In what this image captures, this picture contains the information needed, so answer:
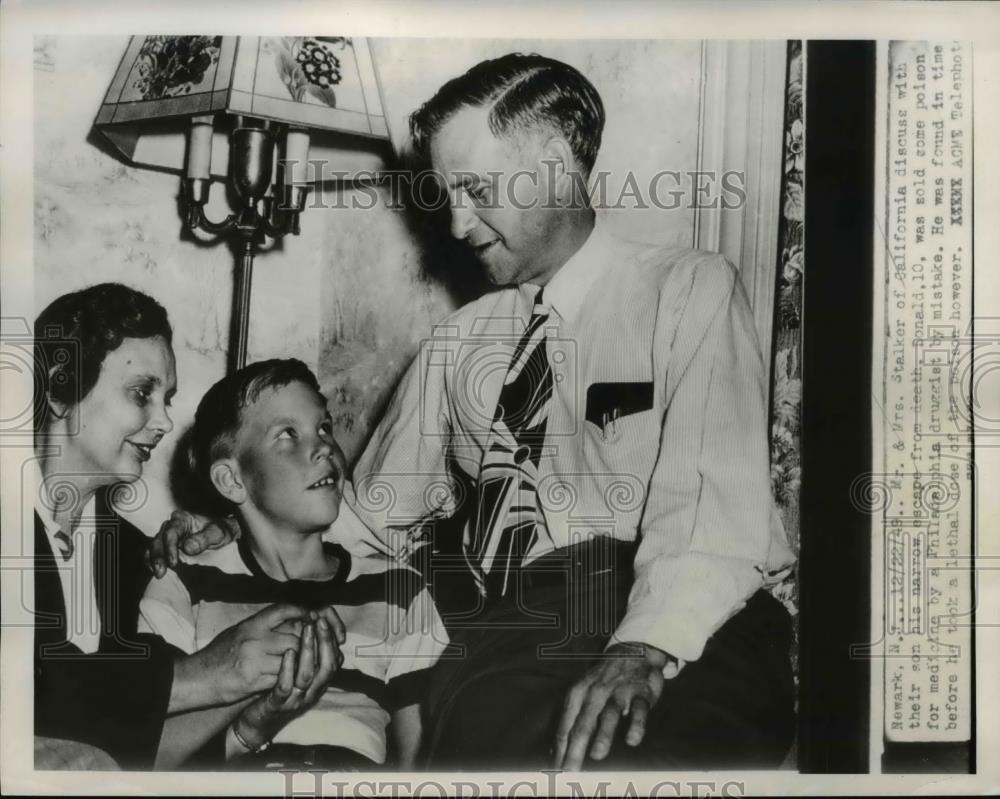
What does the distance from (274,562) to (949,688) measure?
1.14 m

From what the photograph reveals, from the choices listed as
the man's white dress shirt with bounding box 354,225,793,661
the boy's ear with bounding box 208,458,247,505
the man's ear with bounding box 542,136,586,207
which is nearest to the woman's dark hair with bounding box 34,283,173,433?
the boy's ear with bounding box 208,458,247,505

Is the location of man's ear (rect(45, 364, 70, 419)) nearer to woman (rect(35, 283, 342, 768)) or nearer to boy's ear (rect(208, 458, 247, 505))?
woman (rect(35, 283, 342, 768))

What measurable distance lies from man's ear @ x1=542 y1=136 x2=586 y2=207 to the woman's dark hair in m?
0.67

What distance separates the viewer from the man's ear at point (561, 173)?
1511 millimetres

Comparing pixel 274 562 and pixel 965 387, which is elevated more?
pixel 965 387

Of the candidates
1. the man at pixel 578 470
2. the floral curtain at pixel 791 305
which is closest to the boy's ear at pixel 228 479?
the man at pixel 578 470

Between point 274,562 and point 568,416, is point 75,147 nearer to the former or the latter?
point 274,562

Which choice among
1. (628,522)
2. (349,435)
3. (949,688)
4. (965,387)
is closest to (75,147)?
(349,435)

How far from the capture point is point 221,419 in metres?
1.51

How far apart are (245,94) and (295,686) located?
3.17 feet

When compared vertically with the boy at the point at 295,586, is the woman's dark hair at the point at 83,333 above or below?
above

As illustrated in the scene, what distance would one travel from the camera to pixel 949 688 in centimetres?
154

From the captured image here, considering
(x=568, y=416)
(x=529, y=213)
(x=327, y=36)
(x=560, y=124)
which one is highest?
(x=327, y=36)

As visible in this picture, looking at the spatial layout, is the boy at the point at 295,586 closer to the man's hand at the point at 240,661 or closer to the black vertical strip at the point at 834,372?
the man's hand at the point at 240,661
